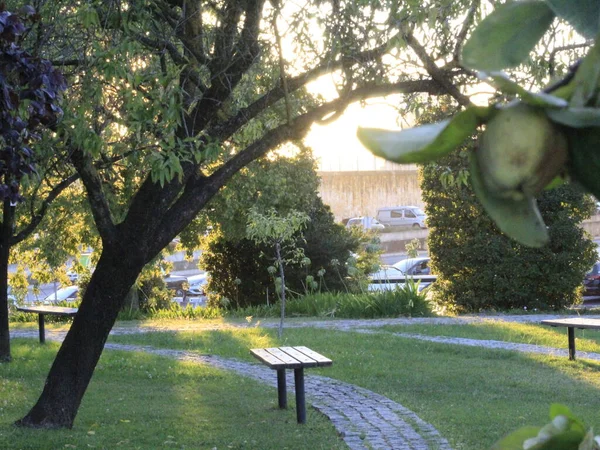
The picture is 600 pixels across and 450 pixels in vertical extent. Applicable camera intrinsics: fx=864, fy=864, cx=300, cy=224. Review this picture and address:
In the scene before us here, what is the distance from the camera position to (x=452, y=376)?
11.1 metres

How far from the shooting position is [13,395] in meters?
9.97

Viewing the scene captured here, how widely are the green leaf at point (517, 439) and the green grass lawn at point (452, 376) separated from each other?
277 inches

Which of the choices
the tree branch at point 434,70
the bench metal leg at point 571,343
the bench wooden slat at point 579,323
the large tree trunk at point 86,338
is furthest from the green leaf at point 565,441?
the bench metal leg at point 571,343

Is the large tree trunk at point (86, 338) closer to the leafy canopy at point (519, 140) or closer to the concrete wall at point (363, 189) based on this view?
the leafy canopy at point (519, 140)

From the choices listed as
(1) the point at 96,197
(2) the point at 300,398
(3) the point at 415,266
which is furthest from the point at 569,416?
(3) the point at 415,266

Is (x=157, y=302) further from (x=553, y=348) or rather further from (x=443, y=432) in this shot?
(x=443, y=432)

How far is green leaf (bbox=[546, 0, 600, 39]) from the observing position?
57 centimetres

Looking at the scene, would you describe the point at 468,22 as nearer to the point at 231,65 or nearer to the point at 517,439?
the point at 231,65

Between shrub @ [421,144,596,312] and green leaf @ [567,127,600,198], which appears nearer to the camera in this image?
green leaf @ [567,127,600,198]

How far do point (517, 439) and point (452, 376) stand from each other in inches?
427

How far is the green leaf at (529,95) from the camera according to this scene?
0.50 m


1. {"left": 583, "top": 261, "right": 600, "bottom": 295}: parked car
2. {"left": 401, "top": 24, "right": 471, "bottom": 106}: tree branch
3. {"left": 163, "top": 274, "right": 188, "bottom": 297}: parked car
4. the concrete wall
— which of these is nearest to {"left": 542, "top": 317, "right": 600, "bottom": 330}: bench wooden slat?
{"left": 401, "top": 24, "right": 471, "bottom": 106}: tree branch

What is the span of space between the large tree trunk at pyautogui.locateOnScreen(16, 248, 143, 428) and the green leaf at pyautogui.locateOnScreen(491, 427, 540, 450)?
7104mm

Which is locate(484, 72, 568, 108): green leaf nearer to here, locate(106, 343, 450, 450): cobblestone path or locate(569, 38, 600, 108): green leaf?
locate(569, 38, 600, 108): green leaf
